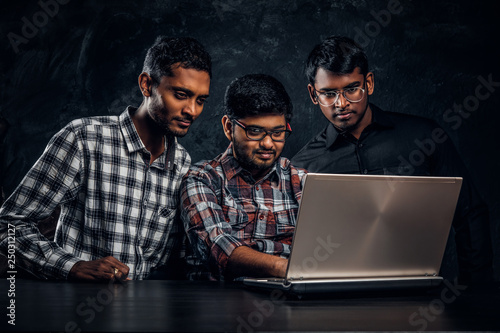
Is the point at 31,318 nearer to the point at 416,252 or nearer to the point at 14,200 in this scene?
the point at 416,252

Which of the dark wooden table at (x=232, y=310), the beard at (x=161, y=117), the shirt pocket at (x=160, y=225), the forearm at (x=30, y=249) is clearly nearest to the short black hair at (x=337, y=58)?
the beard at (x=161, y=117)

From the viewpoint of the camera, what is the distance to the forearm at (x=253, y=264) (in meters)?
1.48

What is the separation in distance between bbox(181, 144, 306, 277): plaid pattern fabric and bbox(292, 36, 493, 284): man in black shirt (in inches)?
19.4

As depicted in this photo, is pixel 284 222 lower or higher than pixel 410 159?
lower

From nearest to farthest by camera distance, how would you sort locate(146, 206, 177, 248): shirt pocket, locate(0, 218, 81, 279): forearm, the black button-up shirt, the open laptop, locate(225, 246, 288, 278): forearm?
1. the open laptop
2. locate(225, 246, 288, 278): forearm
3. locate(0, 218, 81, 279): forearm
4. locate(146, 206, 177, 248): shirt pocket
5. the black button-up shirt

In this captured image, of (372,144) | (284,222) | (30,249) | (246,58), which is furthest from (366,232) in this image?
(246,58)

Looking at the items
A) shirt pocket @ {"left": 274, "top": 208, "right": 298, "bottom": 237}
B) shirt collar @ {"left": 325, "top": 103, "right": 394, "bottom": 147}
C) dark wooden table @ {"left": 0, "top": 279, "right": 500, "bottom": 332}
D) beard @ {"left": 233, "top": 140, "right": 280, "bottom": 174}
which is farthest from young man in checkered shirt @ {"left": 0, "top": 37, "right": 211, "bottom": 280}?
shirt collar @ {"left": 325, "top": 103, "right": 394, "bottom": 147}

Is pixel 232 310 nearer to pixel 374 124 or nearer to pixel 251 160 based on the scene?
pixel 251 160

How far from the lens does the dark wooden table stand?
0.86 meters

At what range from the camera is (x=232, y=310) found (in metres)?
1.02

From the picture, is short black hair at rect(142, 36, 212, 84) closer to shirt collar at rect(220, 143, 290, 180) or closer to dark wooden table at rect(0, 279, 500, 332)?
shirt collar at rect(220, 143, 290, 180)

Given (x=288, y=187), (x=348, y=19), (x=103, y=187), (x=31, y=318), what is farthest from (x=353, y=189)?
(x=348, y=19)

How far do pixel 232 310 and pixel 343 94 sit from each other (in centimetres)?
162

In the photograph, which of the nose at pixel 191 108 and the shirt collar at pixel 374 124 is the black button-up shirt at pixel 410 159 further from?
the nose at pixel 191 108
